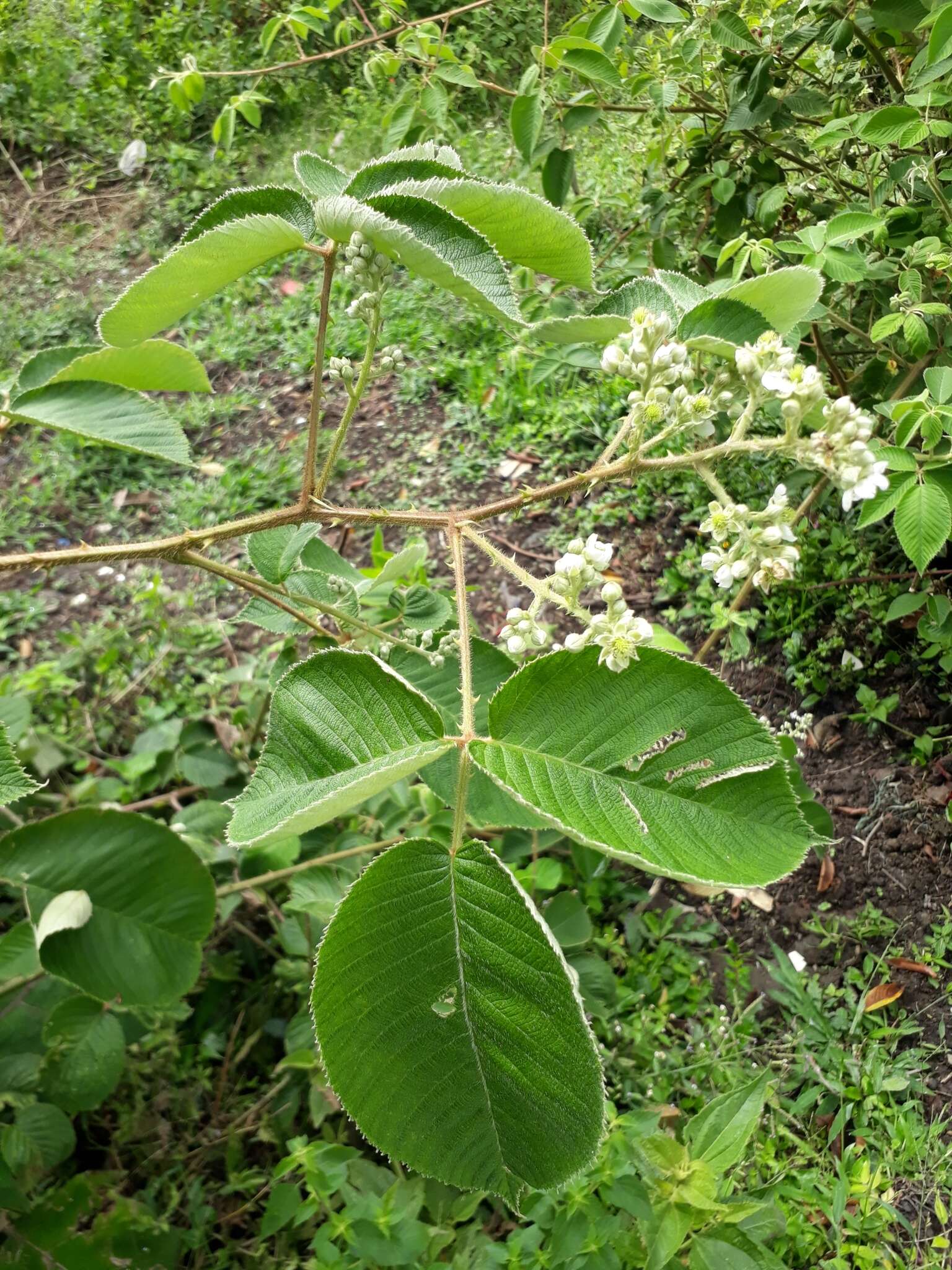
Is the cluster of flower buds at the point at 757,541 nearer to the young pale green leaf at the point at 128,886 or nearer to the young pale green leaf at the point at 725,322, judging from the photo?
the young pale green leaf at the point at 725,322

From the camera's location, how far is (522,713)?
2.36 feet

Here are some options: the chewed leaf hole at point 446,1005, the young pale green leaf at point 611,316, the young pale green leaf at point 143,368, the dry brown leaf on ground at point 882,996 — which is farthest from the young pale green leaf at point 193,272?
the dry brown leaf on ground at point 882,996

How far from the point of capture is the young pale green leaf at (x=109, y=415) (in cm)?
89

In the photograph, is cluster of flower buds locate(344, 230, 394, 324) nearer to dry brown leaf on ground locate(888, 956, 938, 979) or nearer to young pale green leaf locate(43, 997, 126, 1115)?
young pale green leaf locate(43, 997, 126, 1115)

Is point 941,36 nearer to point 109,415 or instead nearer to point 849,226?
point 849,226

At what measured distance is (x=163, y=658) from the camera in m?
2.36

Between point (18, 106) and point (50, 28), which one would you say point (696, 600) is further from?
point (50, 28)

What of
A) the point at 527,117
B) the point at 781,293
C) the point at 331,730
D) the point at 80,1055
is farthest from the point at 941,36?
the point at 80,1055

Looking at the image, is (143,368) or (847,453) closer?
(847,453)

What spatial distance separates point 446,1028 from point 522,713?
0.25 meters

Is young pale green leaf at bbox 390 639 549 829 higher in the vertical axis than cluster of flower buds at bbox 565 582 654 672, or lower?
lower

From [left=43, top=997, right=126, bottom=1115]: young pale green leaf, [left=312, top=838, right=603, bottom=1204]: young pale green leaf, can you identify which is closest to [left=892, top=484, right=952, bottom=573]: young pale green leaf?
[left=312, top=838, right=603, bottom=1204]: young pale green leaf

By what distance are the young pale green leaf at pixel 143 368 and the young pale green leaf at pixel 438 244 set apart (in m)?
0.30

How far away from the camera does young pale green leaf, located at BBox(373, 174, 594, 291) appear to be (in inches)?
27.1
